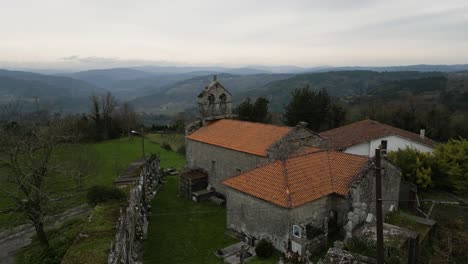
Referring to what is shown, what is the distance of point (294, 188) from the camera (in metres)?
19.2

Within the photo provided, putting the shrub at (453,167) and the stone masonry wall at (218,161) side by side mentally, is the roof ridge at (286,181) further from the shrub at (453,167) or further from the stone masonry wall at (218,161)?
the shrub at (453,167)

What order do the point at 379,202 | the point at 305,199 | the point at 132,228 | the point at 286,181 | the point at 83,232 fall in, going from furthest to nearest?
the point at 286,181 → the point at 305,199 → the point at 132,228 → the point at 83,232 → the point at 379,202

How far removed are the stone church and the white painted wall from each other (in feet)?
26.0

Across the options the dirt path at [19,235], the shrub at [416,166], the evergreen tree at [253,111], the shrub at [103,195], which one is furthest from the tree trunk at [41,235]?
the evergreen tree at [253,111]

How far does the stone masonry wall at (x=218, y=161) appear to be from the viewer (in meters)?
25.0

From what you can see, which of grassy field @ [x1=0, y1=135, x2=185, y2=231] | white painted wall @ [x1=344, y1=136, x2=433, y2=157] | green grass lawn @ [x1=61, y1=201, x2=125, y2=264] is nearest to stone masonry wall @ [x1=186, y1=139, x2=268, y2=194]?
green grass lawn @ [x1=61, y1=201, x2=125, y2=264]

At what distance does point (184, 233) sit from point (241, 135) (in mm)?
8782

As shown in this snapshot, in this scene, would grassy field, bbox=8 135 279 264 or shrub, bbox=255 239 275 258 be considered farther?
shrub, bbox=255 239 275 258

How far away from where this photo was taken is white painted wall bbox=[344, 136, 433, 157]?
3331 cm

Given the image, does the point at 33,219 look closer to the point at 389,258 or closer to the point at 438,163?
the point at 389,258

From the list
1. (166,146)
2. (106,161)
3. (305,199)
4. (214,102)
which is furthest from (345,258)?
(166,146)

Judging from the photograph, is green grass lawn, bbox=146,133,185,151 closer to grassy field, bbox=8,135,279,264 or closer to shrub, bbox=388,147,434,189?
grassy field, bbox=8,135,279,264

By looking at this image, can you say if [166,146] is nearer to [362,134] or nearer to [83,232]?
[362,134]

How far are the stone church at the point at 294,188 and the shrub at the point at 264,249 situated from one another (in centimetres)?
50
